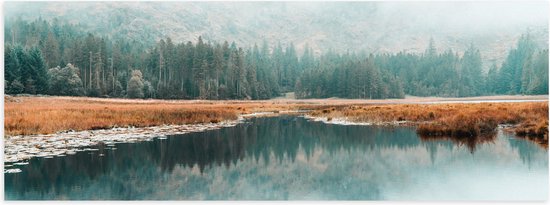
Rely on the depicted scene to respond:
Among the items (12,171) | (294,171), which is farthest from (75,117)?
(294,171)

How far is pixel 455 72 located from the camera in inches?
2441

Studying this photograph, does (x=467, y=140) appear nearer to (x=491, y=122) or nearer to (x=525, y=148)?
(x=525, y=148)

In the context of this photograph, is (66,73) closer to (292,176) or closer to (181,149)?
(181,149)

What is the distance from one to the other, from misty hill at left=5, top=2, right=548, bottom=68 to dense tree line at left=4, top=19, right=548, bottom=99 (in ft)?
6.84

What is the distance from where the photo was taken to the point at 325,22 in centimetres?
6731

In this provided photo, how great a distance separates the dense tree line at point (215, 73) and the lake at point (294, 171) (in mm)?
6378

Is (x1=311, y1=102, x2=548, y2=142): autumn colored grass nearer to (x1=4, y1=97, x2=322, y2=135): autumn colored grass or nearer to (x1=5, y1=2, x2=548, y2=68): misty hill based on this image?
(x1=5, y1=2, x2=548, y2=68): misty hill

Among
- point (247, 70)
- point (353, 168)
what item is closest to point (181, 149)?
point (353, 168)

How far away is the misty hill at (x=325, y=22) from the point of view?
773 inches

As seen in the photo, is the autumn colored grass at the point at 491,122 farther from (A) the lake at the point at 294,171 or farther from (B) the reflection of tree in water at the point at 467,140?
(A) the lake at the point at 294,171

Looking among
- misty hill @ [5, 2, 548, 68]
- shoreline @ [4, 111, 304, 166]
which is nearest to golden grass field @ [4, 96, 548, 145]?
shoreline @ [4, 111, 304, 166]

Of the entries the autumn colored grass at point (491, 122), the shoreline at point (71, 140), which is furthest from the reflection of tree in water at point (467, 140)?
the shoreline at point (71, 140)

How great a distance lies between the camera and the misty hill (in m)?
19.6

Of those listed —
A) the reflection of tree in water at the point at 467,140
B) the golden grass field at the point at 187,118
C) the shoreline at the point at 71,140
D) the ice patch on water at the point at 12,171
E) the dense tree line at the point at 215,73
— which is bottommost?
the ice patch on water at the point at 12,171
